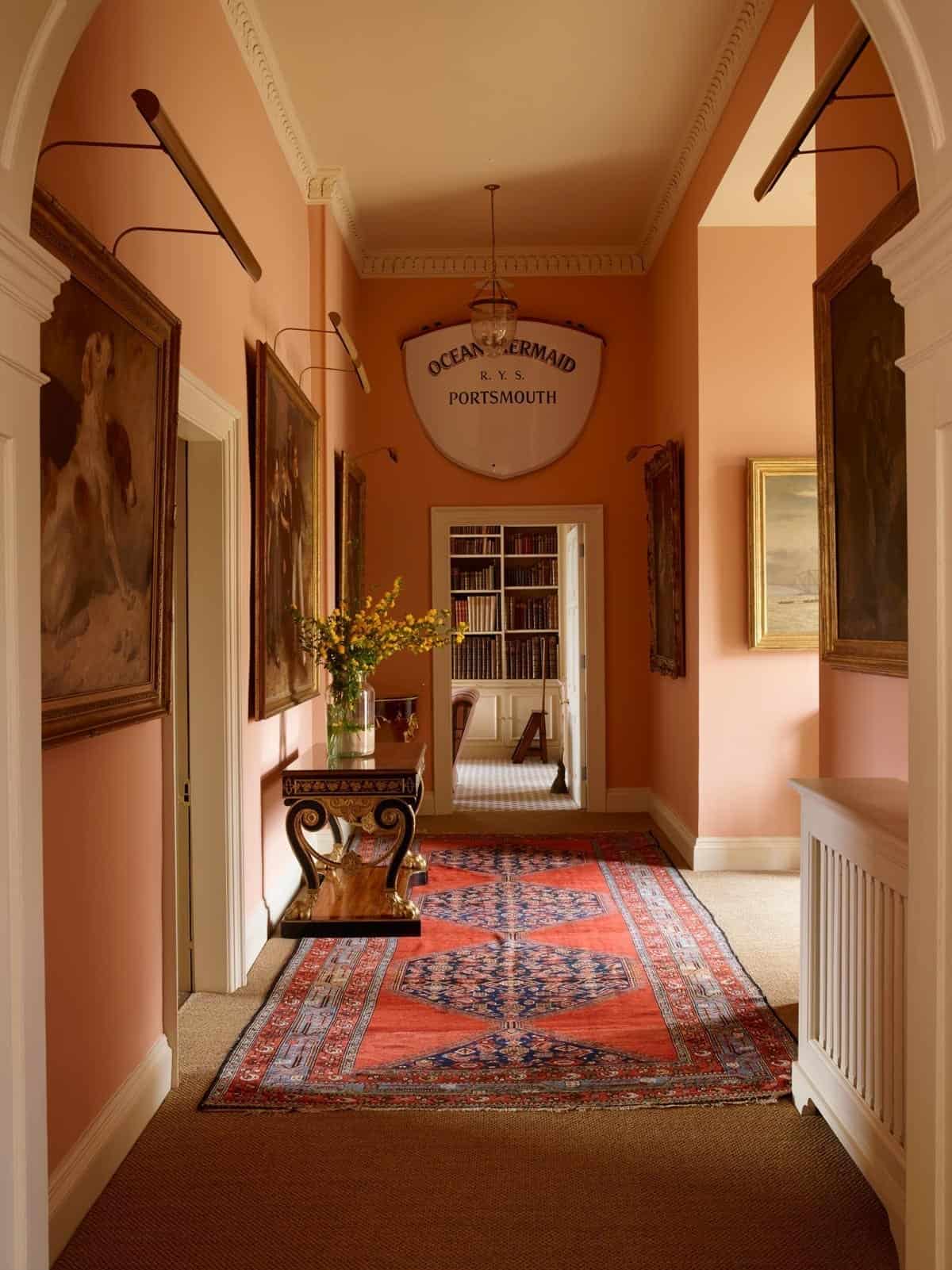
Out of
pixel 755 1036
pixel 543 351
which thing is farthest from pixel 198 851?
pixel 543 351

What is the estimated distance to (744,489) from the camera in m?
6.82

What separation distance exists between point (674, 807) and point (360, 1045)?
4.14 m

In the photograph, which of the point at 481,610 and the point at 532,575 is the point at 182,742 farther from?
the point at 532,575

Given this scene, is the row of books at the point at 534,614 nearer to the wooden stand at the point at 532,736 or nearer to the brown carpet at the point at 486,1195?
the wooden stand at the point at 532,736

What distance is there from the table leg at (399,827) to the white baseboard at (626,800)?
340cm

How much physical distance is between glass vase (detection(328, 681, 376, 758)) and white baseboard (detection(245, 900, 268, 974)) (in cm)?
87

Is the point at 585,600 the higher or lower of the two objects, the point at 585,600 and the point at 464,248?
the lower

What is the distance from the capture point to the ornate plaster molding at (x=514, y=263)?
8570mm

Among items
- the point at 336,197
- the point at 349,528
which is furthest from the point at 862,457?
the point at 336,197

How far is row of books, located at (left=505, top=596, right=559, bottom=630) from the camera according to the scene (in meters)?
→ 12.7

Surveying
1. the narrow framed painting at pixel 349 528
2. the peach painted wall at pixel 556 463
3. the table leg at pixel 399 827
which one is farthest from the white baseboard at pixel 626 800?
the table leg at pixel 399 827

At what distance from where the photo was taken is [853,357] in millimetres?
3559

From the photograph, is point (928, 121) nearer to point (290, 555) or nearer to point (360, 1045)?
point (360, 1045)

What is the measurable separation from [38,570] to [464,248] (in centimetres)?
706
